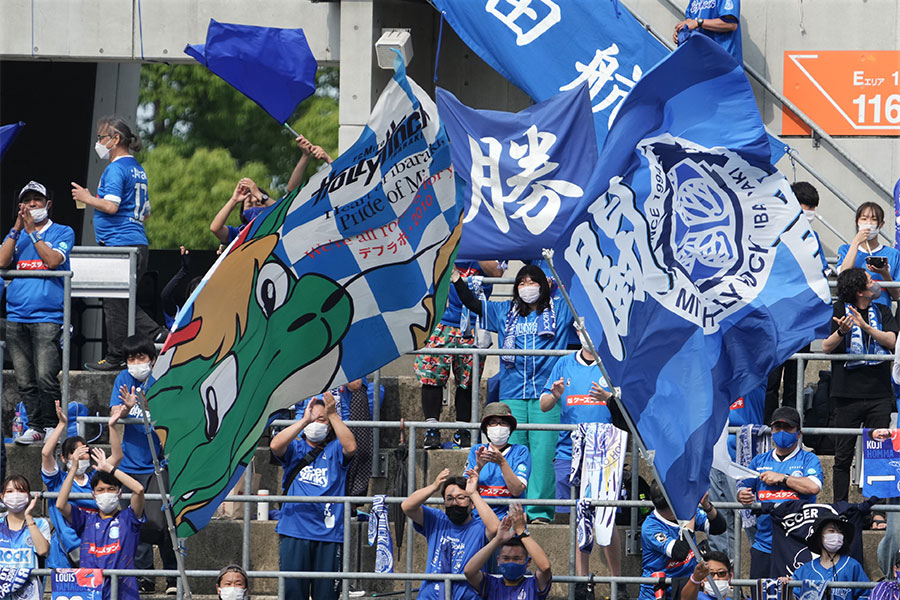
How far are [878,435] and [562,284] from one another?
12.2 ft

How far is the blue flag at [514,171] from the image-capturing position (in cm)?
1253

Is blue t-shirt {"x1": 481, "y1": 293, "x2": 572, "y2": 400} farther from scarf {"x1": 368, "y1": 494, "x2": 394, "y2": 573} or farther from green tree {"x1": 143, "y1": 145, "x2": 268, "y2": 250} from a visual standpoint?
green tree {"x1": 143, "y1": 145, "x2": 268, "y2": 250}

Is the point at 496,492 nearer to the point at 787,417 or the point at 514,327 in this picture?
the point at 514,327

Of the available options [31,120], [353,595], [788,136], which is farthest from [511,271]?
[31,120]

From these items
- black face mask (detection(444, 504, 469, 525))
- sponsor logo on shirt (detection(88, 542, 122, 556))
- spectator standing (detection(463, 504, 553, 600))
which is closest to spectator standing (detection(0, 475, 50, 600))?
sponsor logo on shirt (detection(88, 542, 122, 556))

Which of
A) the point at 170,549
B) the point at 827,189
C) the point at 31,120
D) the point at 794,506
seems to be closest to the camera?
the point at 794,506

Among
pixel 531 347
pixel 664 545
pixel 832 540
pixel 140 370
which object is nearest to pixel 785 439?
pixel 832 540

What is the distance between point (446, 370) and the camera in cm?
1378

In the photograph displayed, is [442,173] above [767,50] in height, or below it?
below

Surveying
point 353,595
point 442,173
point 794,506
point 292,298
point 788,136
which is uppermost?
point 788,136

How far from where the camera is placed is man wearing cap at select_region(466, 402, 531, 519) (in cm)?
1217

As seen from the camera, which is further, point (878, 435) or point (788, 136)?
point (788, 136)

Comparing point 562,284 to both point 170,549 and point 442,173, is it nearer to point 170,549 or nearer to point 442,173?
point 442,173

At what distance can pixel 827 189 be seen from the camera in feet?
54.6
